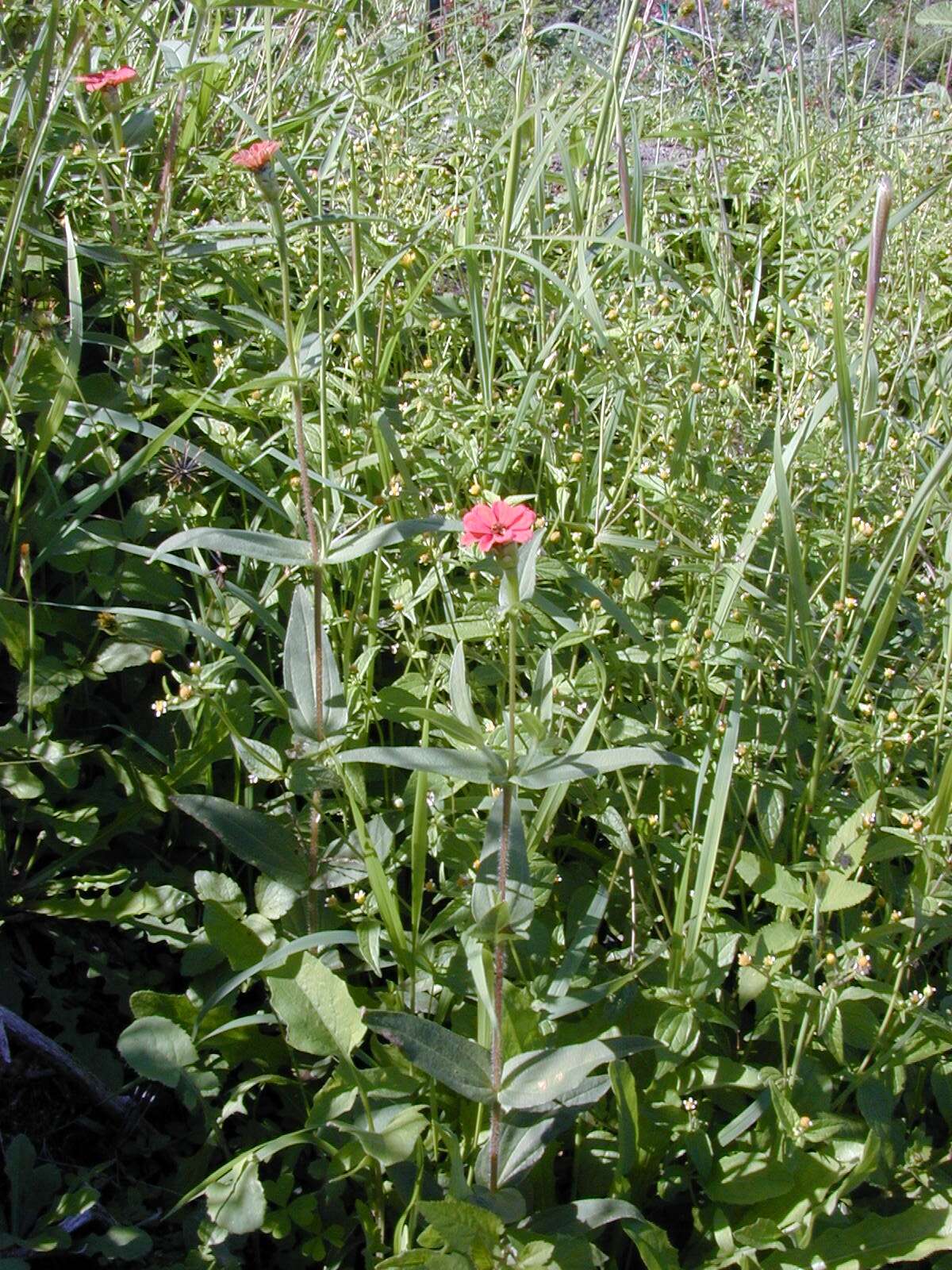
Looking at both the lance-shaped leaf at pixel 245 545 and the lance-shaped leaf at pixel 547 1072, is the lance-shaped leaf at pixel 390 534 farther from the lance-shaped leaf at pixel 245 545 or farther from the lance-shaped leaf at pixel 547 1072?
the lance-shaped leaf at pixel 547 1072

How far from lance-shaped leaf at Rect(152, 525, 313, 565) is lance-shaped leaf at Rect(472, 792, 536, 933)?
352 millimetres

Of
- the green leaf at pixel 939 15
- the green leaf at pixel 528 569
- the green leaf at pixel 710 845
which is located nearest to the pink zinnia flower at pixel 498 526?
the green leaf at pixel 528 569

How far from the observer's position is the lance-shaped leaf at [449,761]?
3.54 ft

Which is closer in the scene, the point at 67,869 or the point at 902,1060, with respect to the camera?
the point at 902,1060

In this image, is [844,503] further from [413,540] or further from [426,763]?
[426,763]

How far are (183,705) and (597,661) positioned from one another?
50 cm

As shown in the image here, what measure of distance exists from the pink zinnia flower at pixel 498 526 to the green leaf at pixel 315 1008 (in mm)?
511

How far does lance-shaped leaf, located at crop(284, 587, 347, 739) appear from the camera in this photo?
4.23ft

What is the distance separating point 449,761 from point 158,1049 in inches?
19.3

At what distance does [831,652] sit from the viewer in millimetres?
1546

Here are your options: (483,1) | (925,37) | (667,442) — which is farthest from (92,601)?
(925,37)

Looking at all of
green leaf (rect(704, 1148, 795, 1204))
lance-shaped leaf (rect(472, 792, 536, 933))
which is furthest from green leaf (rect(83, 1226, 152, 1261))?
green leaf (rect(704, 1148, 795, 1204))

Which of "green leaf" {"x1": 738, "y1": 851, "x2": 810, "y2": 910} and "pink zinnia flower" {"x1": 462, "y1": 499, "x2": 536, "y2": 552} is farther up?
"pink zinnia flower" {"x1": 462, "y1": 499, "x2": 536, "y2": 552}

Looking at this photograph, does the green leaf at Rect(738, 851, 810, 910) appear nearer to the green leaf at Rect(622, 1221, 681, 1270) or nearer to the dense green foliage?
the dense green foliage
